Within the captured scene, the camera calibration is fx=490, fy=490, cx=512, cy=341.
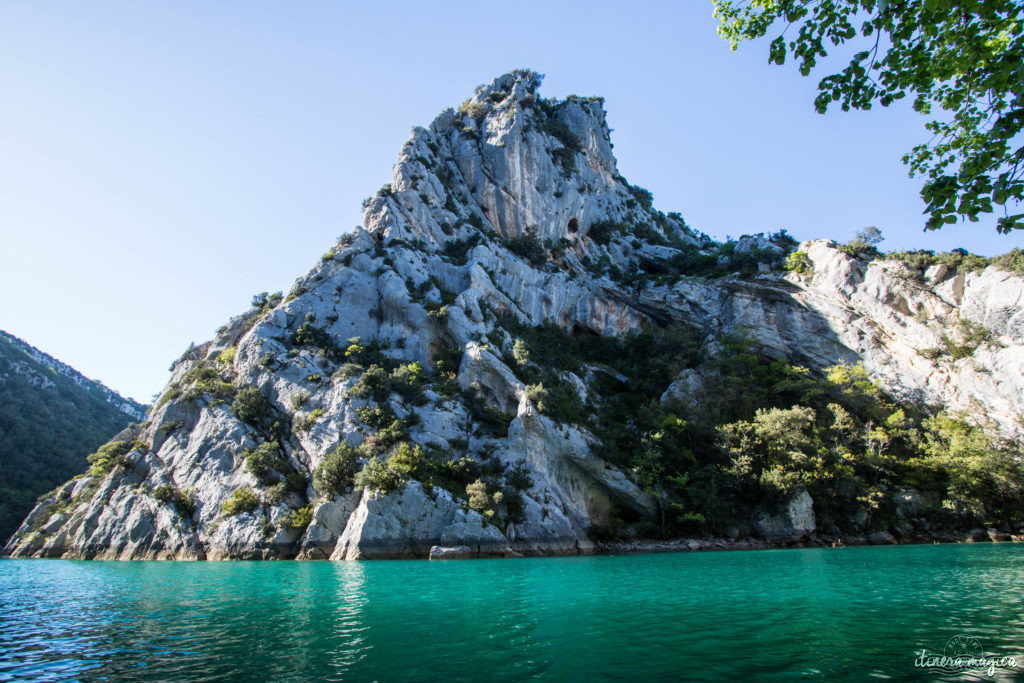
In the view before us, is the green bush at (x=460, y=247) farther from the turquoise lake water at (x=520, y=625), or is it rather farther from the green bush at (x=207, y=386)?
the turquoise lake water at (x=520, y=625)

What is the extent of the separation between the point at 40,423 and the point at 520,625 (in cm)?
9991

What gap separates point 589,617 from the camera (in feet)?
37.6

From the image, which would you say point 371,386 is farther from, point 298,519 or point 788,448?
point 788,448

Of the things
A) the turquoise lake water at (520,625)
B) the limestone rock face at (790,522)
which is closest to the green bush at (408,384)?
the turquoise lake water at (520,625)

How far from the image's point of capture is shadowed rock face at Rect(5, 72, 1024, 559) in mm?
34781

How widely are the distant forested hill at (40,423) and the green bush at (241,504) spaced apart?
123 ft

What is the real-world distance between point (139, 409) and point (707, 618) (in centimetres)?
14409

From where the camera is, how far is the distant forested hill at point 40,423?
2448 inches

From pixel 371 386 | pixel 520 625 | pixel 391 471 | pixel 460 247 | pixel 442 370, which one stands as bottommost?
pixel 520 625

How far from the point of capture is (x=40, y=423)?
77.1 metres

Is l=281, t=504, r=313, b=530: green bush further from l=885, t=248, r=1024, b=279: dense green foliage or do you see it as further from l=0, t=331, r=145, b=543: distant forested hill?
l=885, t=248, r=1024, b=279: dense green foliage

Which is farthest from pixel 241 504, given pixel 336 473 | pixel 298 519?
pixel 336 473

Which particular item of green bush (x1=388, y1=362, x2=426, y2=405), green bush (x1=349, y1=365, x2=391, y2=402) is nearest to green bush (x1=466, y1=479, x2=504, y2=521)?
green bush (x1=388, y1=362, x2=426, y2=405)

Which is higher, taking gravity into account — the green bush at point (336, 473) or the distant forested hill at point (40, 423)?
the distant forested hill at point (40, 423)
